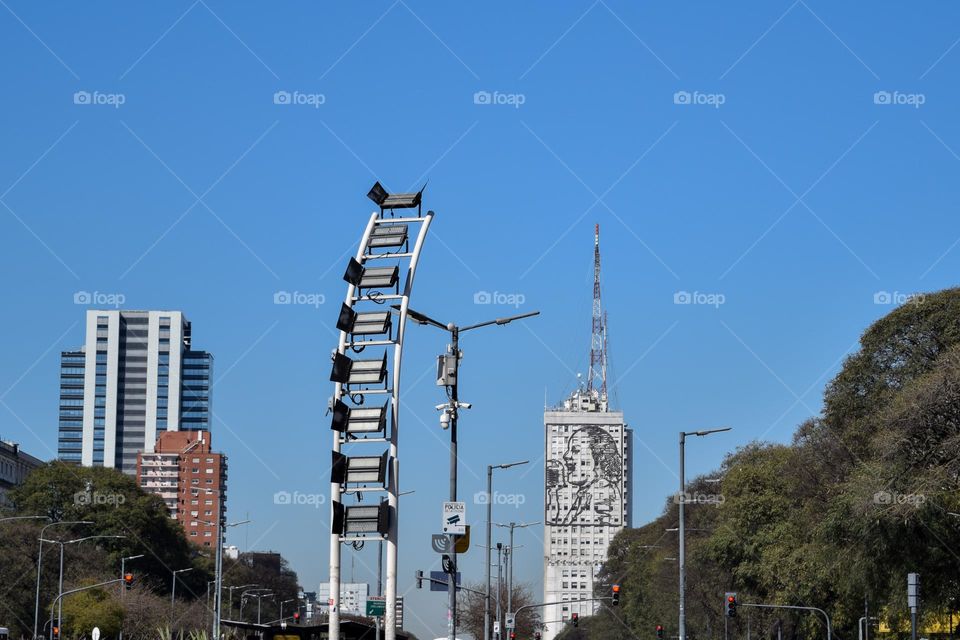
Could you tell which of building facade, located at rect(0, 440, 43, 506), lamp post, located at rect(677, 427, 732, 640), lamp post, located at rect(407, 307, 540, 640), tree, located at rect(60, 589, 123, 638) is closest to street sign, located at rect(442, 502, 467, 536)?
lamp post, located at rect(407, 307, 540, 640)

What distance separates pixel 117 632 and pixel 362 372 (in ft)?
200

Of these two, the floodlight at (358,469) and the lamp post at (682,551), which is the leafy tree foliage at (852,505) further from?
the floodlight at (358,469)

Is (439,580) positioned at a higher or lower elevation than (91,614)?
higher

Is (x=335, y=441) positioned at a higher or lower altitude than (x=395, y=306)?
lower

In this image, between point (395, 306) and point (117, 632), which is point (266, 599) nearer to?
point (117, 632)

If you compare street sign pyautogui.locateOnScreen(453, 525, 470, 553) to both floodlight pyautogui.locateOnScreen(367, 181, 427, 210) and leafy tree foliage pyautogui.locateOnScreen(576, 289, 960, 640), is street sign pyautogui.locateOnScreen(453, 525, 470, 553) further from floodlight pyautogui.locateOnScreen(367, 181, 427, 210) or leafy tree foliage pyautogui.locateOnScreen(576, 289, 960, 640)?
leafy tree foliage pyautogui.locateOnScreen(576, 289, 960, 640)

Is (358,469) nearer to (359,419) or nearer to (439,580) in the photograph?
(359,419)

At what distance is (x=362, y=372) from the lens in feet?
107

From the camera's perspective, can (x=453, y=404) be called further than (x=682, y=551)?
No

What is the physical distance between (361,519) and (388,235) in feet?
22.5

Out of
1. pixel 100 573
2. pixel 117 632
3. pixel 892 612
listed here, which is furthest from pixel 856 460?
pixel 100 573

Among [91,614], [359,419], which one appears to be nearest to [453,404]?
[359,419]

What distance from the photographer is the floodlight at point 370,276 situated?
109 ft

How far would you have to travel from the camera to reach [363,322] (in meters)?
33.0
